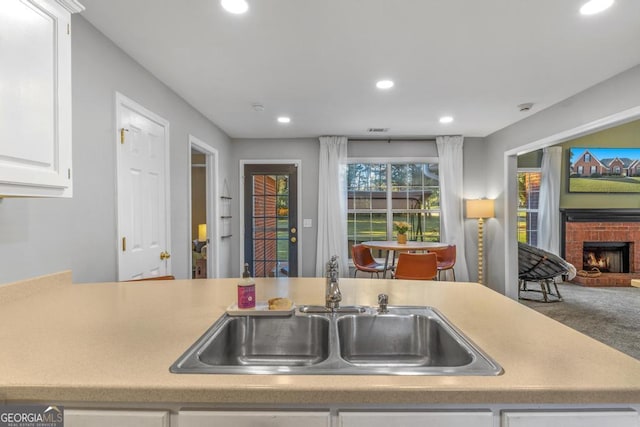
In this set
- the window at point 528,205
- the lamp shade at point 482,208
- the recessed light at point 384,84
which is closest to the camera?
the recessed light at point 384,84

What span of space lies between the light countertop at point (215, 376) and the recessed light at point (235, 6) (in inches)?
63.6

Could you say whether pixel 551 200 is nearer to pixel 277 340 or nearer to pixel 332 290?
pixel 332 290

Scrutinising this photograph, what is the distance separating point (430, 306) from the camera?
1.39m

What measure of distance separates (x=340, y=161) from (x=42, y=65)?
4.16 m

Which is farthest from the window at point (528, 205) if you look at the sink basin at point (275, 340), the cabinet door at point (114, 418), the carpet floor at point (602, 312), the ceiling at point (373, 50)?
the cabinet door at point (114, 418)

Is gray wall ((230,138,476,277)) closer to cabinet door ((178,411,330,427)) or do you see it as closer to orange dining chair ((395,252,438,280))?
orange dining chair ((395,252,438,280))

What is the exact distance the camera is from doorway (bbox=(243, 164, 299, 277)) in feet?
17.5

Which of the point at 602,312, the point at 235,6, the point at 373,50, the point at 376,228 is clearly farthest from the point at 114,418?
the point at 602,312

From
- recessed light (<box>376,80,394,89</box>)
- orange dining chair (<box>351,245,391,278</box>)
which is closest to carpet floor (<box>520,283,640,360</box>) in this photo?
orange dining chair (<box>351,245,391,278</box>)

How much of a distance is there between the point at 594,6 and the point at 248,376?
2.61m

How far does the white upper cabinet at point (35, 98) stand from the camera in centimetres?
119

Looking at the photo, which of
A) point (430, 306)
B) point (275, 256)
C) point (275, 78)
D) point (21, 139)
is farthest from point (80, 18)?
point (275, 256)

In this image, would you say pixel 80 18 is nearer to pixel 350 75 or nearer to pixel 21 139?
pixel 21 139

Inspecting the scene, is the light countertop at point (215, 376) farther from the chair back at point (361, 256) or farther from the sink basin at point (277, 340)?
the chair back at point (361, 256)
